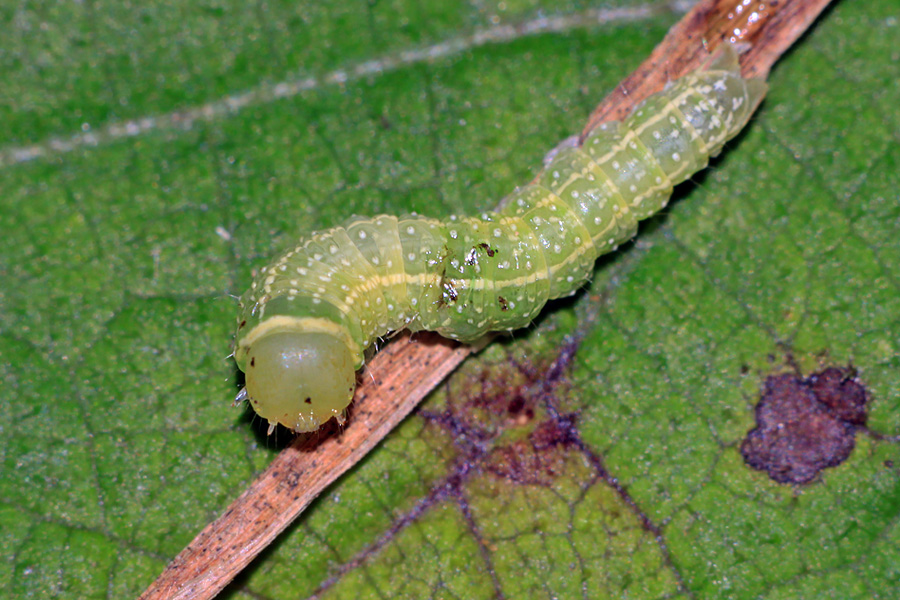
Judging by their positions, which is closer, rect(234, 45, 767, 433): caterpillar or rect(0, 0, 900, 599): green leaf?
rect(234, 45, 767, 433): caterpillar

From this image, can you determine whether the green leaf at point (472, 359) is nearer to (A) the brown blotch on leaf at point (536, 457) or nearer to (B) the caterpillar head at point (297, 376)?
(A) the brown blotch on leaf at point (536, 457)

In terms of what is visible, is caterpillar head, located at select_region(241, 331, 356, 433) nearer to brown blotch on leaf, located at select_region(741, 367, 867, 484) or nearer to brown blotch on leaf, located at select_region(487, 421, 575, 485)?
brown blotch on leaf, located at select_region(487, 421, 575, 485)

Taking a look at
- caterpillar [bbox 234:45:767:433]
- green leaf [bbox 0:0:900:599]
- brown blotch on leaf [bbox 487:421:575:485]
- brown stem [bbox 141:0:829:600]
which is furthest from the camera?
brown blotch on leaf [bbox 487:421:575:485]

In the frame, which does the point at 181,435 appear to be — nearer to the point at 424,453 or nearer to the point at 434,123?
the point at 424,453

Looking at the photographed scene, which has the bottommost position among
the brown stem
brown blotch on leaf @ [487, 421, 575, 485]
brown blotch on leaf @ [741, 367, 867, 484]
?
brown blotch on leaf @ [741, 367, 867, 484]

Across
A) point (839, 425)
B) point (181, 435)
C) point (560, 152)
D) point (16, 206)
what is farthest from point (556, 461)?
point (16, 206)

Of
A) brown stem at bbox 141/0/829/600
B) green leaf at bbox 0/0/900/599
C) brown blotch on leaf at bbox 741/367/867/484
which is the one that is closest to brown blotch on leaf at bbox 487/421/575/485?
green leaf at bbox 0/0/900/599
